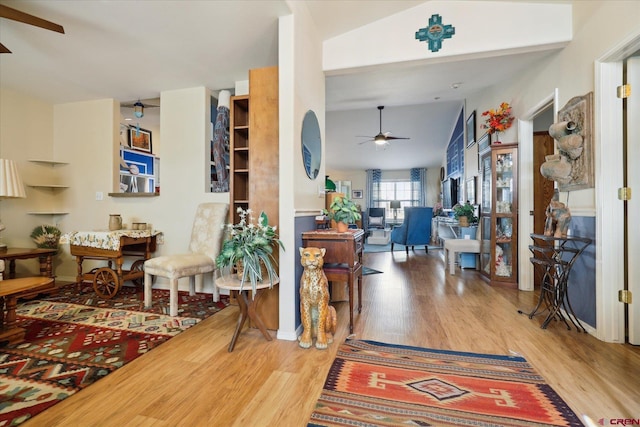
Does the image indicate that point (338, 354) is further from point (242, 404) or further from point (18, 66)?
point (18, 66)

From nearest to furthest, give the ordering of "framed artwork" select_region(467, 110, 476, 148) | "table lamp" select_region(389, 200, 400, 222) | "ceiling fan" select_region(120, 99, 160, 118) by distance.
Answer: "ceiling fan" select_region(120, 99, 160, 118) < "framed artwork" select_region(467, 110, 476, 148) < "table lamp" select_region(389, 200, 400, 222)

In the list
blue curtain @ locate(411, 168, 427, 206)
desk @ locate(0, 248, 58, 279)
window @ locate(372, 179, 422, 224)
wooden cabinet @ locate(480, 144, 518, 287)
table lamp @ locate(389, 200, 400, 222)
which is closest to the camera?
desk @ locate(0, 248, 58, 279)

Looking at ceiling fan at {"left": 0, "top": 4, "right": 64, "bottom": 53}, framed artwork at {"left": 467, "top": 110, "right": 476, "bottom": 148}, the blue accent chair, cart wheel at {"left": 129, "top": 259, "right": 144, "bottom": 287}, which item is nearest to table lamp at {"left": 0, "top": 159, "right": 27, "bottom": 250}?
cart wheel at {"left": 129, "top": 259, "right": 144, "bottom": 287}

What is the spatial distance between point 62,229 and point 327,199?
382 centimetres

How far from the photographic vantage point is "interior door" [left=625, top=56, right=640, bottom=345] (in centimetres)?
197

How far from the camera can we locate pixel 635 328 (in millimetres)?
1976

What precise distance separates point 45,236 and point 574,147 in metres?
5.80

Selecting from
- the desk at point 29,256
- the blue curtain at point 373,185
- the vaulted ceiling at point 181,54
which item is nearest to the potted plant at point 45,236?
the desk at point 29,256

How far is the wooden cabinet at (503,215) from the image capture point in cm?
351

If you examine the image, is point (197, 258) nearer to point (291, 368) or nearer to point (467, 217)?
point (291, 368)

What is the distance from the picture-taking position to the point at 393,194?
35.8ft

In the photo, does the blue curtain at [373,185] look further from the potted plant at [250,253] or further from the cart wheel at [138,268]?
the potted plant at [250,253]

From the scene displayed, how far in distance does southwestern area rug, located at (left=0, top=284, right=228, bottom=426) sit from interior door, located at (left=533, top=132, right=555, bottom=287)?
375 cm

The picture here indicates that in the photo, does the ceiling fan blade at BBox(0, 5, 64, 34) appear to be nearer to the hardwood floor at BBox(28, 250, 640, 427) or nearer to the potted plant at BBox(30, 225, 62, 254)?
the hardwood floor at BBox(28, 250, 640, 427)
